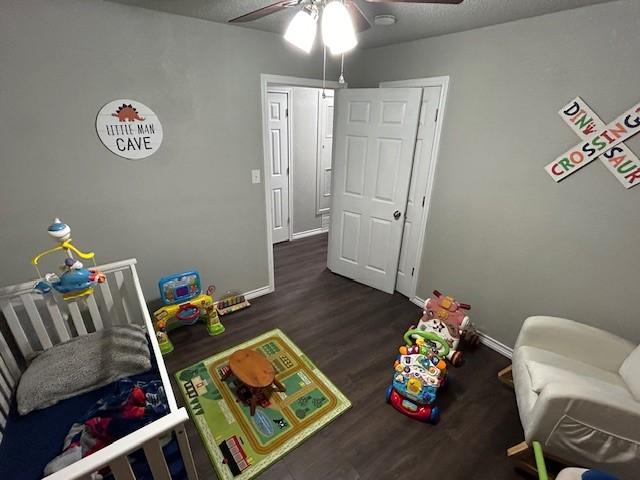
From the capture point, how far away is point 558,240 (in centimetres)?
204

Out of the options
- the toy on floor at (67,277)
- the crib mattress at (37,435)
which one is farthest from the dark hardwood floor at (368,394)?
the toy on floor at (67,277)

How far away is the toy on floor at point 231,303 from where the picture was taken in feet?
9.39

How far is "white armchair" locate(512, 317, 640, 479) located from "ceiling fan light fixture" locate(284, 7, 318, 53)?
2.01 m

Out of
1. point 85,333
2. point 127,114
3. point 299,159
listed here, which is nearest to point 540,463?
point 85,333

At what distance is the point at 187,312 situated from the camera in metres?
2.48

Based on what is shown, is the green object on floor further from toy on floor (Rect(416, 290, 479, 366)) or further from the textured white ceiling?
the textured white ceiling

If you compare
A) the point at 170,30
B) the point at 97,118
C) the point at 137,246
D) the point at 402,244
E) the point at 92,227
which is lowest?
the point at 402,244

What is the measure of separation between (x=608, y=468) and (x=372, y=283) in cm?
216

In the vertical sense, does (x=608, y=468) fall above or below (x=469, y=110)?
below

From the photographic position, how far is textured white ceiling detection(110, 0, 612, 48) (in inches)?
66.9

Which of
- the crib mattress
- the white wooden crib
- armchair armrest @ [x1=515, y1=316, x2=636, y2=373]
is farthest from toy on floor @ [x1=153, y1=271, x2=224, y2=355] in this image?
armchair armrest @ [x1=515, y1=316, x2=636, y2=373]

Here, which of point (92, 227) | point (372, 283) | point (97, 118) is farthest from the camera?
point (372, 283)

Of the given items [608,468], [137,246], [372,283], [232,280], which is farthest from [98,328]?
[608,468]

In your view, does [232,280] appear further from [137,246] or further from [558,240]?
[558,240]
